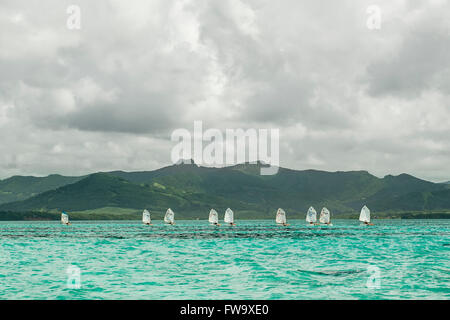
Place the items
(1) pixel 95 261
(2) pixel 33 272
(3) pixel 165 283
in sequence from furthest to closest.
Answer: (1) pixel 95 261
(2) pixel 33 272
(3) pixel 165 283

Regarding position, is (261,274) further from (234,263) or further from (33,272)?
(33,272)

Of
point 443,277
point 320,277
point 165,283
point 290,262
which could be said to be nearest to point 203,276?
point 165,283

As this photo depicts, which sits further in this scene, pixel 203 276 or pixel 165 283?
pixel 203 276

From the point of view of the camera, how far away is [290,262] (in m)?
63.8

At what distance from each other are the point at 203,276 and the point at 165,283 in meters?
5.47
